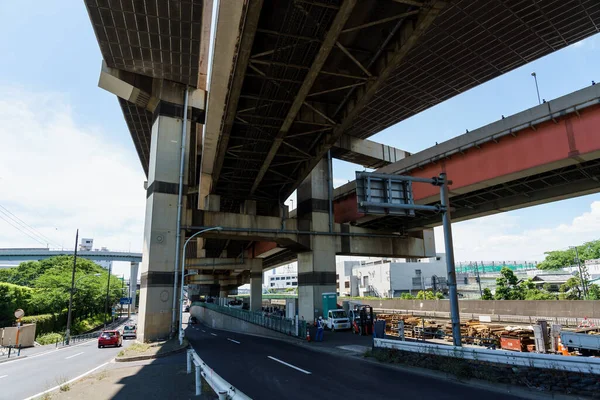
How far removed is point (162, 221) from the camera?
27516mm

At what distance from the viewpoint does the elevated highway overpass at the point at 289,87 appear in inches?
615

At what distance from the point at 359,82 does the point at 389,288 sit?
82.1 meters

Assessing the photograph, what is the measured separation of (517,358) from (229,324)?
43.4 m

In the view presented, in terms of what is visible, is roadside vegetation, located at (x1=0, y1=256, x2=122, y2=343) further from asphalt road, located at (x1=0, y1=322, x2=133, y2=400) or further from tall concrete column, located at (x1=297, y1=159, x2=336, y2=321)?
tall concrete column, located at (x1=297, y1=159, x2=336, y2=321)

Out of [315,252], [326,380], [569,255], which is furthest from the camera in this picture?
[569,255]

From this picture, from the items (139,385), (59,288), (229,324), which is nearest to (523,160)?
(139,385)

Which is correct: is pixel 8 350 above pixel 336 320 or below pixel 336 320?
below

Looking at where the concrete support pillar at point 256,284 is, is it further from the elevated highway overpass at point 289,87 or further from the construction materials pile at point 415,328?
the construction materials pile at point 415,328

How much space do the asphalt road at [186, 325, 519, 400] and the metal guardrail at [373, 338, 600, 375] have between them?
1.28m

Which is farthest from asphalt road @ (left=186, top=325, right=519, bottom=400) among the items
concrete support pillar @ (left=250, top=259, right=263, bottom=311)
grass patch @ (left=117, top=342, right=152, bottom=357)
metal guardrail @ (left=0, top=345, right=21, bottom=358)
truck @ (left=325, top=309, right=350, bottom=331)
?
concrete support pillar @ (left=250, top=259, right=263, bottom=311)

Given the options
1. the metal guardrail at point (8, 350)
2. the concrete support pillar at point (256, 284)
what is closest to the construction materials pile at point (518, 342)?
the metal guardrail at point (8, 350)

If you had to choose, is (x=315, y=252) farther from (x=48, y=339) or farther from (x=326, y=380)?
(x=48, y=339)

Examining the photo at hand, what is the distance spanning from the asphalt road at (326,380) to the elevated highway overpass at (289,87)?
12.5 meters

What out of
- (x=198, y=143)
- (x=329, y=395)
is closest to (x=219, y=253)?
(x=198, y=143)
